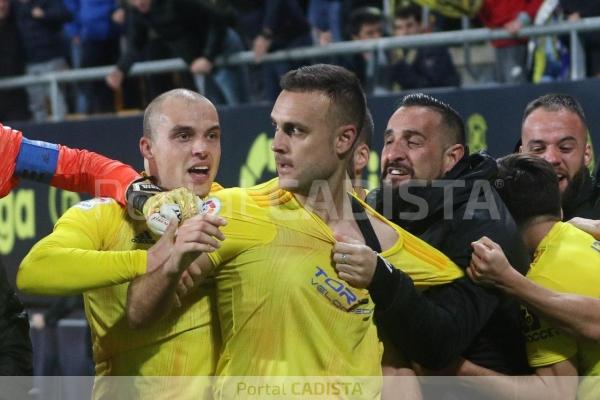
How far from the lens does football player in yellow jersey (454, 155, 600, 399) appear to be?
4395mm

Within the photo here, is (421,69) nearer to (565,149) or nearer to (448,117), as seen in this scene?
(565,149)

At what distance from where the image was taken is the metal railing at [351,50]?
25.5 ft

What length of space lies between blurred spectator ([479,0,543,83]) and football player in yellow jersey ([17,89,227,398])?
3946 mm

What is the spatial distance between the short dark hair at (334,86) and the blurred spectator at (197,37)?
18.4 ft

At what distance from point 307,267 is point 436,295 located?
0.61 metres

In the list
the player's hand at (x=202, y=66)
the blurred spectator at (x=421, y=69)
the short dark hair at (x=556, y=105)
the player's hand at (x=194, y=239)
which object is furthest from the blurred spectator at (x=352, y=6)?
the player's hand at (x=194, y=239)

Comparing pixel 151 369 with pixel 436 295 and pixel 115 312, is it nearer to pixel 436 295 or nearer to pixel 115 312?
pixel 115 312

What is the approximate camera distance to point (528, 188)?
4547 millimetres

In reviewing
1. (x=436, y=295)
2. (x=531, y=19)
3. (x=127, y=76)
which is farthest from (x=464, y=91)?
(x=436, y=295)

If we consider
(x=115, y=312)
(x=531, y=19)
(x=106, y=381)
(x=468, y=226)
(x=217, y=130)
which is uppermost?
(x=531, y=19)

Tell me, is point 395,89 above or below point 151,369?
above

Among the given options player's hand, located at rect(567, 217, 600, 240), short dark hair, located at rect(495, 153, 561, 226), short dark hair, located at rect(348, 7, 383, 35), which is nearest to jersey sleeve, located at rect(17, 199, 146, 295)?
short dark hair, located at rect(495, 153, 561, 226)

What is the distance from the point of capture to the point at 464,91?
26.7ft

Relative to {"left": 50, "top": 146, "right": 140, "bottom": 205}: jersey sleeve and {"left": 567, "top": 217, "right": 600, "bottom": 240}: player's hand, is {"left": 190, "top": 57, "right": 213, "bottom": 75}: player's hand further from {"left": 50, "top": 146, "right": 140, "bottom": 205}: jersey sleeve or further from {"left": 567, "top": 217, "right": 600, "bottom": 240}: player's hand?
{"left": 567, "top": 217, "right": 600, "bottom": 240}: player's hand
